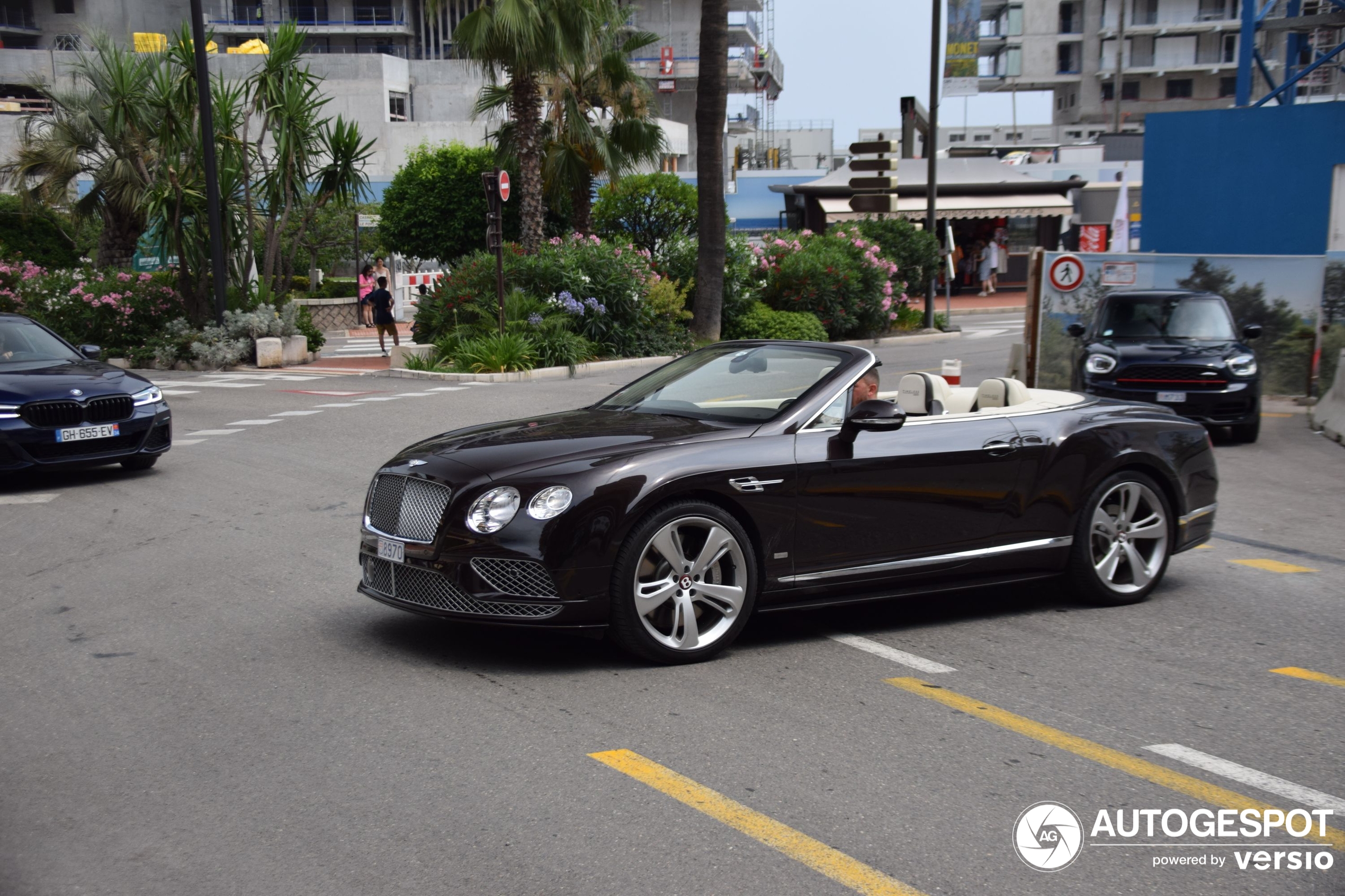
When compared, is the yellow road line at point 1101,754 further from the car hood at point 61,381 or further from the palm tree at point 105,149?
the palm tree at point 105,149

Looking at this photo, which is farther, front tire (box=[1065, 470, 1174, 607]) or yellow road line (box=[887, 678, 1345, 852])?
front tire (box=[1065, 470, 1174, 607])

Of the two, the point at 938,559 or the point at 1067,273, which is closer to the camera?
the point at 938,559

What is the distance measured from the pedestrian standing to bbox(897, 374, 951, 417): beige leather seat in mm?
19722

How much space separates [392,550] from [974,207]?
1609 inches

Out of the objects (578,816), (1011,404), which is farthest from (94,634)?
(1011,404)

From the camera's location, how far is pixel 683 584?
18.5 ft

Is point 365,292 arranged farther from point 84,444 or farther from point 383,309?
point 84,444

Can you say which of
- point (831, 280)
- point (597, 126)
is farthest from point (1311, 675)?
point (597, 126)

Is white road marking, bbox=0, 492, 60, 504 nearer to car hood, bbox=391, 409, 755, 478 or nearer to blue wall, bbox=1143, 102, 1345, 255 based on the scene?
car hood, bbox=391, 409, 755, 478

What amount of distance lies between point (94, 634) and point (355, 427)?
855 centimetres

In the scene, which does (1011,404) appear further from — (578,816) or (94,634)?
(94,634)

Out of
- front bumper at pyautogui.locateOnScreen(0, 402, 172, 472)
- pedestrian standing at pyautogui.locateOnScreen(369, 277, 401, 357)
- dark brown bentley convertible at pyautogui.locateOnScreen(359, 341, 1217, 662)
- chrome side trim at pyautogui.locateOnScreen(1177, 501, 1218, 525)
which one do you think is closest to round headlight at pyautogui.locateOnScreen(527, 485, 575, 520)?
dark brown bentley convertible at pyautogui.locateOnScreen(359, 341, 1217, 662)

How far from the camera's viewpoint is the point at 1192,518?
7.29 m

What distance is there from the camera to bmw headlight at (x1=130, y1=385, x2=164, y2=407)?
11477mm
